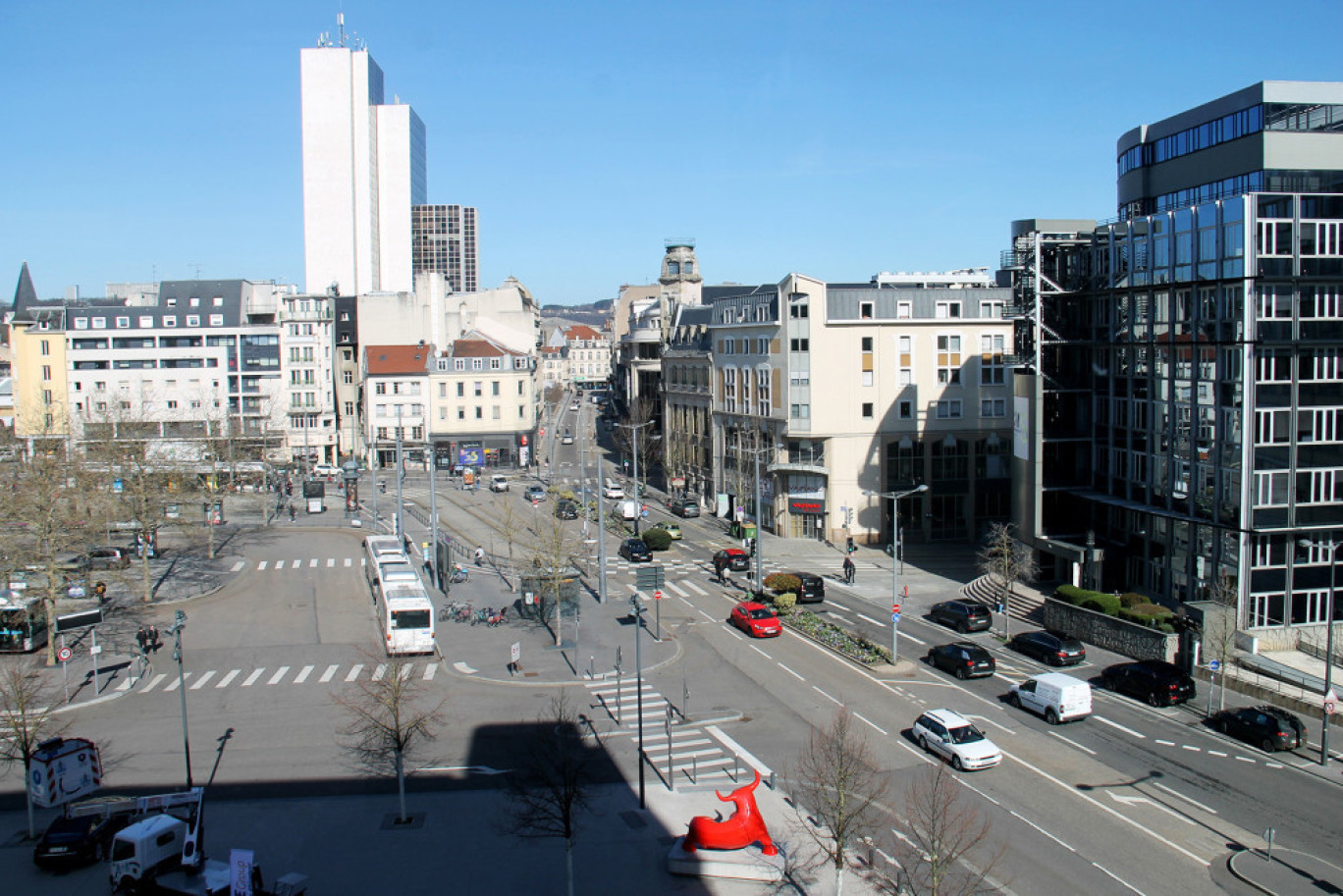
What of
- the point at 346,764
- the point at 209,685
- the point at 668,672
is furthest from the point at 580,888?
the point at 209,685

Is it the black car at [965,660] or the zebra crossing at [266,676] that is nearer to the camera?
the zebra crossing at [266,676]

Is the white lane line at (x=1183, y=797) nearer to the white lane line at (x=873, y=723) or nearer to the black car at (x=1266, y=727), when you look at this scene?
the black car at (x=1266, y=727)

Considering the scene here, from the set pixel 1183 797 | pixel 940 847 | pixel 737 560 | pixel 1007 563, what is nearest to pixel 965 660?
pixel 1007 563

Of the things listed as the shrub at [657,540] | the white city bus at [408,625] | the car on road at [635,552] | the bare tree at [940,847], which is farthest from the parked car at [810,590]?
the bare tree at [940,847]

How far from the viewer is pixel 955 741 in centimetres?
2908

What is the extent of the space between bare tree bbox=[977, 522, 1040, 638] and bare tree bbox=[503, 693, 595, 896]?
22.7m

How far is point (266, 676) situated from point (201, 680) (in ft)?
7.58

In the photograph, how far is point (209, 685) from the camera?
37062 mm

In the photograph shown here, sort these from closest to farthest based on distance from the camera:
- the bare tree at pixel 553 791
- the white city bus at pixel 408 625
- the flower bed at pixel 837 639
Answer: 1. the bare tree at pixel 553 791
2. the flower bed at pixel 837 639
3. the white city bus at pixel 408 625

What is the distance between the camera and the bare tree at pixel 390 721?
25.6m

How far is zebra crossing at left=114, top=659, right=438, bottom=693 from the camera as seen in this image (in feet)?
122

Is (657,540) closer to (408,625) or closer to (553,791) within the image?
(408,625)

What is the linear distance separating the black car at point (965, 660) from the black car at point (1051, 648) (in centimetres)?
230

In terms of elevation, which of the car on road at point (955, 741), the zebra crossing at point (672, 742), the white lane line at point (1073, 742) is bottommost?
the white lane line at point (1073, 742)
